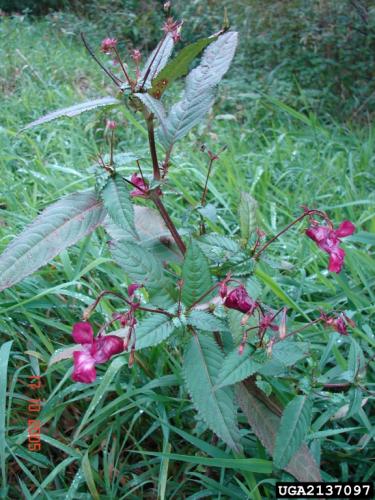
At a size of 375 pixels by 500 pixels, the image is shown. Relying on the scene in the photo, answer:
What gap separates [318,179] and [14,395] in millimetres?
1535

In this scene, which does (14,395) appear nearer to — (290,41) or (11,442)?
(11,442)

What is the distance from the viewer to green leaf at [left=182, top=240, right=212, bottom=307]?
850 mm

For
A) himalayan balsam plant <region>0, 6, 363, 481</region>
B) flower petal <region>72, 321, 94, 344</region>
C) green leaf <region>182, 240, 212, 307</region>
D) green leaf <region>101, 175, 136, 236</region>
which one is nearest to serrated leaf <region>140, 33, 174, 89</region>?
himalayan balsam plant <region>0, 6, 363, 481</region>

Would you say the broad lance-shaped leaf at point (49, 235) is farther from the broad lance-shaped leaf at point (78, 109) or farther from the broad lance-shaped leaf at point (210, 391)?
the broad lance-shaped leaf at point (210, 391)

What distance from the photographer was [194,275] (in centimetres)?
85

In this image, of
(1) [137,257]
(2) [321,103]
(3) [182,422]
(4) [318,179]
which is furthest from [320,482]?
(2) [321,103]

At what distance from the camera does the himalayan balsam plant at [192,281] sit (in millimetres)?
775

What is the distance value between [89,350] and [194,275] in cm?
21

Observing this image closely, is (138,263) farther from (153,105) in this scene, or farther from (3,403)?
(3,403)

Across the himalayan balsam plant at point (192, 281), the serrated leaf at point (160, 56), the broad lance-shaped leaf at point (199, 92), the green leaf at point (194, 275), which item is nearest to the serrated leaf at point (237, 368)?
the himalayan balsam plant at point (192, 281)

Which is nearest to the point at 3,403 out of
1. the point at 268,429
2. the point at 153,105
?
the point at 268,429

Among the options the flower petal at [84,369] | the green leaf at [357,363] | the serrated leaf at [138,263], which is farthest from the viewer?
the green leaf at [357,363]

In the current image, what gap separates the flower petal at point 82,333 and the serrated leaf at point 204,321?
16cm

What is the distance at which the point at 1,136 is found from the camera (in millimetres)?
2459
